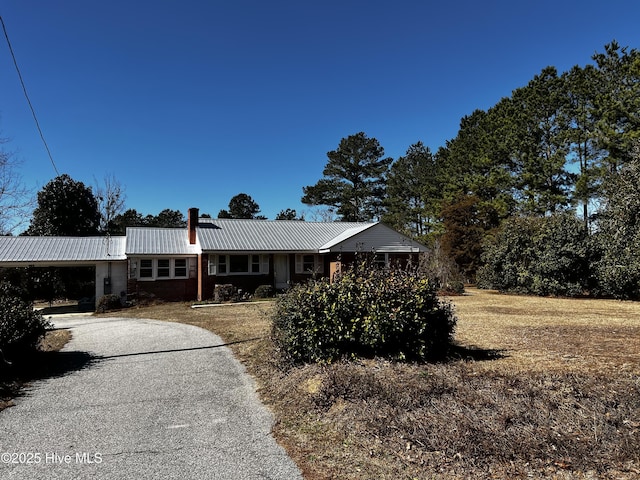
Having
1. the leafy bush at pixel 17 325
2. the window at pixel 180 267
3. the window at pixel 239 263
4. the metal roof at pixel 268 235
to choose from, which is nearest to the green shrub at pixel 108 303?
the window at pixel 180 267

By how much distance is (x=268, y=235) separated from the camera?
26.9m

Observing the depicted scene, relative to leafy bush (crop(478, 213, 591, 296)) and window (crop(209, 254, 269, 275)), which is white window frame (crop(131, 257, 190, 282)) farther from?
leafy bush (crop(478, 213, 591, 296))

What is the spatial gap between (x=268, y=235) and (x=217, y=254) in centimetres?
422

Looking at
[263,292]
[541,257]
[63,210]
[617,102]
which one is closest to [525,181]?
[617,102]

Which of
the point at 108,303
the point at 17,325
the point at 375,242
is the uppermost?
the point at 375,242

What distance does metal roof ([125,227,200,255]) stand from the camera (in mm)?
22928

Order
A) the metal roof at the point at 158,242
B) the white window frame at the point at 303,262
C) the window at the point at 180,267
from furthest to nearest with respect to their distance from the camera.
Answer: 1. the white window frame at the point at 303,262
2. the window at the point at 180,267
3. the metal roof at the point at 158,242

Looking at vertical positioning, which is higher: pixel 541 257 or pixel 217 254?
pixel 217 254

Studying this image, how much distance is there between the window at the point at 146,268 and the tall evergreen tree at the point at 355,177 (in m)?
28.4

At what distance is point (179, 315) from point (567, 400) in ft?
49.0

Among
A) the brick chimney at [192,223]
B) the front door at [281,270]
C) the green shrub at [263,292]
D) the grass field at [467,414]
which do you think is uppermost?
the brick chimney at [192,223]

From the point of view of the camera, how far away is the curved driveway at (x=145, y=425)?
3902 mm

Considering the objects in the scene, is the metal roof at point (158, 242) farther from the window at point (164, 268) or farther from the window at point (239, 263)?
the window at point (239, 263)

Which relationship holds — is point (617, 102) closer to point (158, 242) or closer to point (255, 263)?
point (255, 263)
